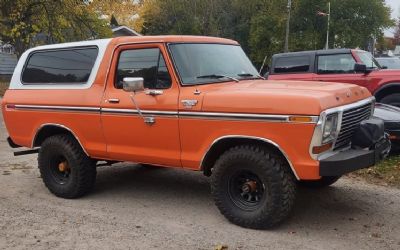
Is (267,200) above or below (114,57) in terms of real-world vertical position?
below

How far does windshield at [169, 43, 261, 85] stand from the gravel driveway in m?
1.52

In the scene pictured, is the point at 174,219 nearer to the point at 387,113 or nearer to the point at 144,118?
the point at 144,118

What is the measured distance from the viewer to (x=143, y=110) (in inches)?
218

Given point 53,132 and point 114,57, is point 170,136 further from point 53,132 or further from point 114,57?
point 53,132

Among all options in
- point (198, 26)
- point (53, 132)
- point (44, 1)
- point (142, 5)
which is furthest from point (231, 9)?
point (53, 132)

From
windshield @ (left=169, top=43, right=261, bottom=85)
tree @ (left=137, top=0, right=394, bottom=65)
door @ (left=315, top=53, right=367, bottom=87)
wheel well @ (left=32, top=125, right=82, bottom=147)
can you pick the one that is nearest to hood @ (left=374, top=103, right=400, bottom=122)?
windshield @ (left=169, top=43, right=261, bottom=85)

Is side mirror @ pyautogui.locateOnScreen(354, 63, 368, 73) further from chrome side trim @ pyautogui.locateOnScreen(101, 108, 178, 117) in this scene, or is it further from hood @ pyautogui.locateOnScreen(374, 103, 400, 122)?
chrome side trim @ pyautogui.locateOnScreen(101, 108, 178, 117)

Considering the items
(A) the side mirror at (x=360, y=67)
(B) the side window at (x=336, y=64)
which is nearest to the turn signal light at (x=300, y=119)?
(A) the side mirror at (x=360, y=67)

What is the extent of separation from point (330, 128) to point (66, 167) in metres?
3.53

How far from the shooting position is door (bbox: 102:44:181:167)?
5.41 metres

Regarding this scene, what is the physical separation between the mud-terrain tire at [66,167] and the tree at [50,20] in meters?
14.1

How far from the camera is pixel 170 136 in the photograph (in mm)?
5414

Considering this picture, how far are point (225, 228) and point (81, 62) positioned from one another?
2.77 m

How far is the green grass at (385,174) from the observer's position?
679 centimetres
